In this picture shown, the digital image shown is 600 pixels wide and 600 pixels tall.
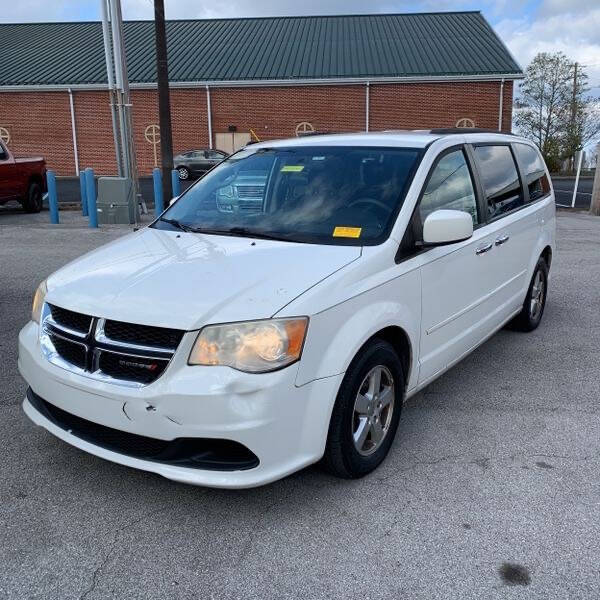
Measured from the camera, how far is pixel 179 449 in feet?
9.22

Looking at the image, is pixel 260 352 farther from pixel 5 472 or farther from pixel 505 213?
pixel 505 213

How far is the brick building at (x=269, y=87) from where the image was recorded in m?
30.2

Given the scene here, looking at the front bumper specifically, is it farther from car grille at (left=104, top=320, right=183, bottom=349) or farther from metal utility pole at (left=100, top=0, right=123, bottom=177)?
metal utility pole at (left=100, top=0, right=123, bottom=177)

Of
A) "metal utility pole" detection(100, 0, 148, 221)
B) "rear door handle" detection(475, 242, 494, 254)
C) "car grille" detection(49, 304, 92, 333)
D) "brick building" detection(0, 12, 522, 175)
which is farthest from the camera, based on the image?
"brick building" detection(0, 12, 522, 175)

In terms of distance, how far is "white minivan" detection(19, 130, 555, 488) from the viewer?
2.74 m

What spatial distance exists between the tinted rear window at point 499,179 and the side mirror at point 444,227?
1.08 metres

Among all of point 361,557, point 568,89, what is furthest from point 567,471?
point 568,89

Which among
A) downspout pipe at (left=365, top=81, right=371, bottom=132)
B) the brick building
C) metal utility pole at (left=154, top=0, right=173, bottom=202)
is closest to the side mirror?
metal utility pole at (left=154, top=0, right=173, bottom=202)

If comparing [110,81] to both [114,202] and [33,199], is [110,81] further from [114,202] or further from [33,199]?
[33,199]

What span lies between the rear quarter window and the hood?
9.17 feet

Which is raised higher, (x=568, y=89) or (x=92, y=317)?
(x=568, y=89)

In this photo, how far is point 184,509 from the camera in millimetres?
3062

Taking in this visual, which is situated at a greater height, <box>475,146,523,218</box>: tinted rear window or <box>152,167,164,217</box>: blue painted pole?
<box>475,146,523,218</box>: tinted rear window

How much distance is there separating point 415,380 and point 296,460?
3.63 ft
